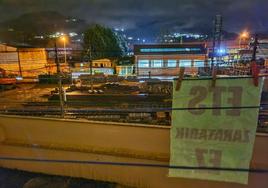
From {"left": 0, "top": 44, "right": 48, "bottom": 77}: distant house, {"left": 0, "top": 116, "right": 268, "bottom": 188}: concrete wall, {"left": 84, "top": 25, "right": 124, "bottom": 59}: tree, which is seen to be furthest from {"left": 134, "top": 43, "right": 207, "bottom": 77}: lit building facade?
{"left": 0, "top": 116, "right": 268, "bottom": 188}: concrete wall

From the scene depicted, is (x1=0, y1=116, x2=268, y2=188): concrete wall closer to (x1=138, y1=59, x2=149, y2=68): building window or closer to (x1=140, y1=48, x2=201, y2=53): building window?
(x1=138, y1=59, x2=149, y2=68): building window

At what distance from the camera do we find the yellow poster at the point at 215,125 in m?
3.09

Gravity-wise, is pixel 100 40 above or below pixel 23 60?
above

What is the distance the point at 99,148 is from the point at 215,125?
2.74m

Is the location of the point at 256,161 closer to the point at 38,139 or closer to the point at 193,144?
the point at 193,144

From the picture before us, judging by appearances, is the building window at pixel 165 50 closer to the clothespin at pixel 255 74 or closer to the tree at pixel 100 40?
the tree at pixel 100 40

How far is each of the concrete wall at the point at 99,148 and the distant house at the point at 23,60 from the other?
1666cm

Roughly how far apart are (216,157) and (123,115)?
13.9 ft

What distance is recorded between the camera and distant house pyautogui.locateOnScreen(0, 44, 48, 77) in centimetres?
2164

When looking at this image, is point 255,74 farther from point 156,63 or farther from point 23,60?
point 23,60

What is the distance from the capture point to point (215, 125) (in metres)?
3.25

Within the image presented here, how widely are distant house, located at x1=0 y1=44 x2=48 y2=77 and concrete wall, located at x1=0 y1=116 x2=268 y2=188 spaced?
1666cm

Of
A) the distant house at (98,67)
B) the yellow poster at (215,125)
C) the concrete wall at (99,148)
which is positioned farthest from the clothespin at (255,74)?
the distant house at (98,67)

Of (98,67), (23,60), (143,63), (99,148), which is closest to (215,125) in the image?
(99,148)
